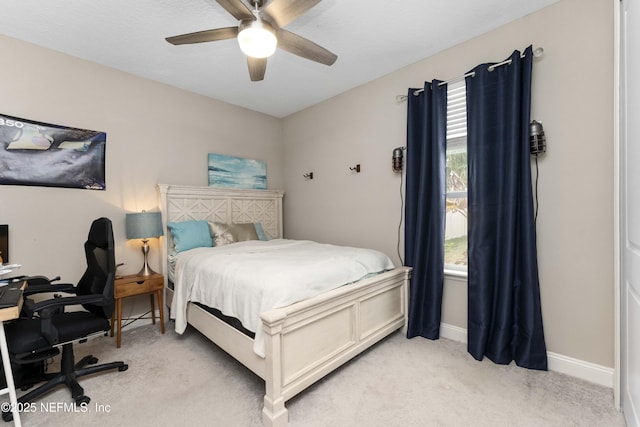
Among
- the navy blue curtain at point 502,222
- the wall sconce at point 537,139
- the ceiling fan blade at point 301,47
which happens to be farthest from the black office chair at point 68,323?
the wall sconce at point 537,139

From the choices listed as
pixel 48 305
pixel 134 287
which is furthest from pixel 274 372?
pixel 134 287

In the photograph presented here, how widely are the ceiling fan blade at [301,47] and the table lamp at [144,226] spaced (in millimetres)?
2048

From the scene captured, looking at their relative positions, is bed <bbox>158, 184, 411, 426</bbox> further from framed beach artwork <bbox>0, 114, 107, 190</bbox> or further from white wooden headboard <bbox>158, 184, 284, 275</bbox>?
framed beach artwork <bbox>0, 114, 107, 190</bbox>

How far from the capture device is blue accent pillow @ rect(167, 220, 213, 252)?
308 centimetres

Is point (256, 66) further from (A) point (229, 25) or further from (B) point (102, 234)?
(B) point (102, 234)

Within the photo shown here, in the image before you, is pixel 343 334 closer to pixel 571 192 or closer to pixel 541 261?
pixel 541 261

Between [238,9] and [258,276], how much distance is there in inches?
63.3

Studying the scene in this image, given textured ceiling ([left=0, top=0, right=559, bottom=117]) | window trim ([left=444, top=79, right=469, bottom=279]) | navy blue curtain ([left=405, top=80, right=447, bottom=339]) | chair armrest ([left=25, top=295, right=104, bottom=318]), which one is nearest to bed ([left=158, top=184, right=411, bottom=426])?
navy blue curtain ([left=405, top=80, right=447, bottom=339])

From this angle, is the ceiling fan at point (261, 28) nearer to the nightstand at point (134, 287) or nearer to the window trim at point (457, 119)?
the window trim at point (457, 119)

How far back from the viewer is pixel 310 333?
1.89 meters

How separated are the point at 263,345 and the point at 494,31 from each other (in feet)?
9.88

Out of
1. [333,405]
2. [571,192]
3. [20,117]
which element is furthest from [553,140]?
[20,117]

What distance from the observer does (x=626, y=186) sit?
158 cm

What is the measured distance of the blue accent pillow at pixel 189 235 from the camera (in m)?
3.08
